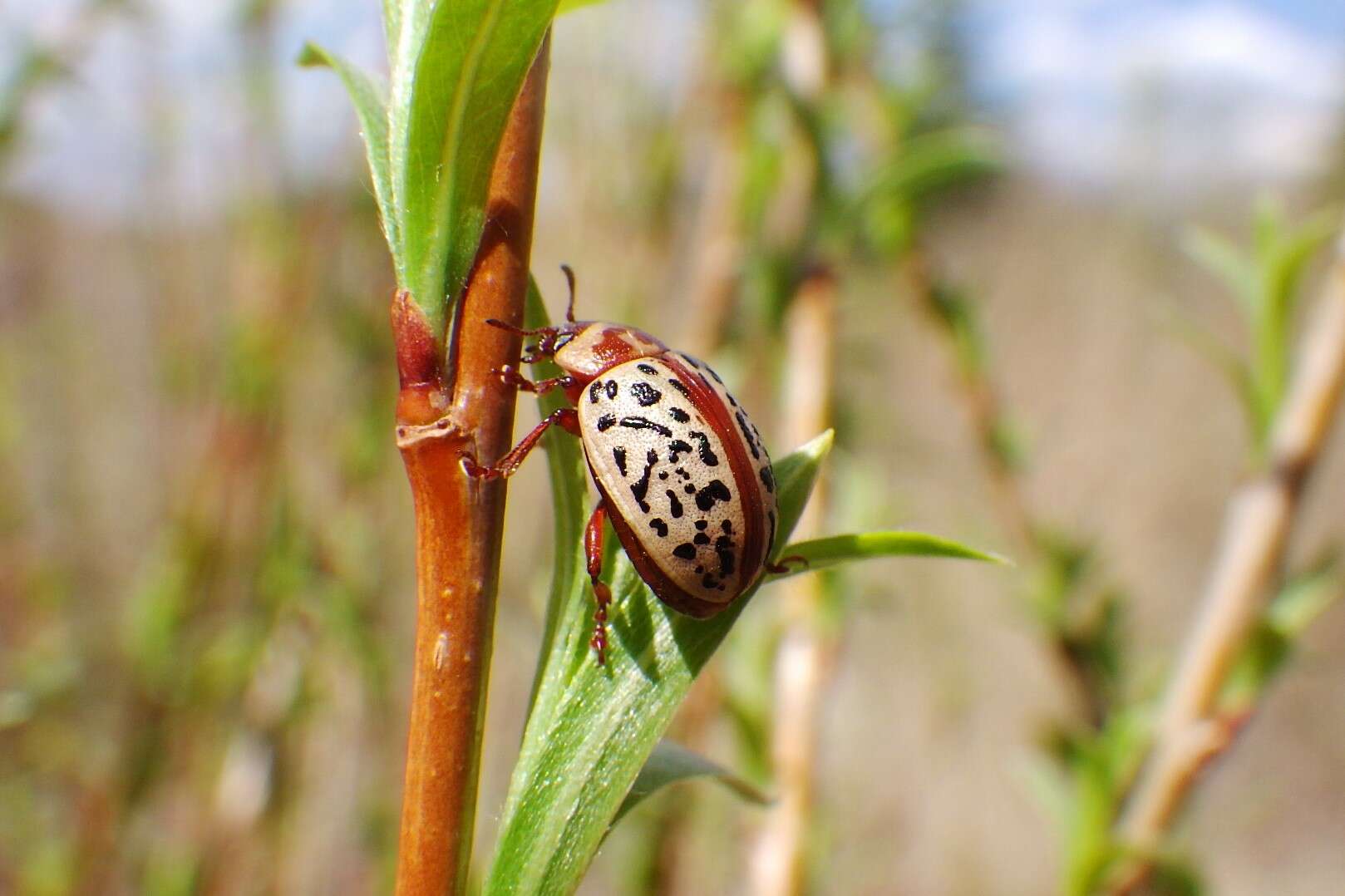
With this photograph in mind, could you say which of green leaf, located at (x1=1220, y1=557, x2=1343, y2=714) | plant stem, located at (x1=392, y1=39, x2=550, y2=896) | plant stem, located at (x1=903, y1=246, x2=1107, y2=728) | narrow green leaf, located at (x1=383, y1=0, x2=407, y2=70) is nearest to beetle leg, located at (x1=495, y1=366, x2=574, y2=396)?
plant stem, located at (x1=392, y1=39, x2=550, y2=896)

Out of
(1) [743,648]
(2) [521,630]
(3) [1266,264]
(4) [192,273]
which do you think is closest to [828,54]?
(3) [1266,264]

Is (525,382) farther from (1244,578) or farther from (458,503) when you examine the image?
(1244,578)

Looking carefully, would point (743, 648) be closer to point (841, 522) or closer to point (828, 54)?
point (841, 522)

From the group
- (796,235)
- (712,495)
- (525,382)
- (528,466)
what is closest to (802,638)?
(712,495)

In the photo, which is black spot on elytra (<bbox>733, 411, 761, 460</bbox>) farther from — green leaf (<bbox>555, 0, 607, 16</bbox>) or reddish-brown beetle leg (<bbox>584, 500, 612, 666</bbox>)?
green leaf (<bbox>555, 0, 607, 16</bbox>)

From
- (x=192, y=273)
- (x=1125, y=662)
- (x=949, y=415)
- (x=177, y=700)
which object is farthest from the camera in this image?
(x=949, y=415)
